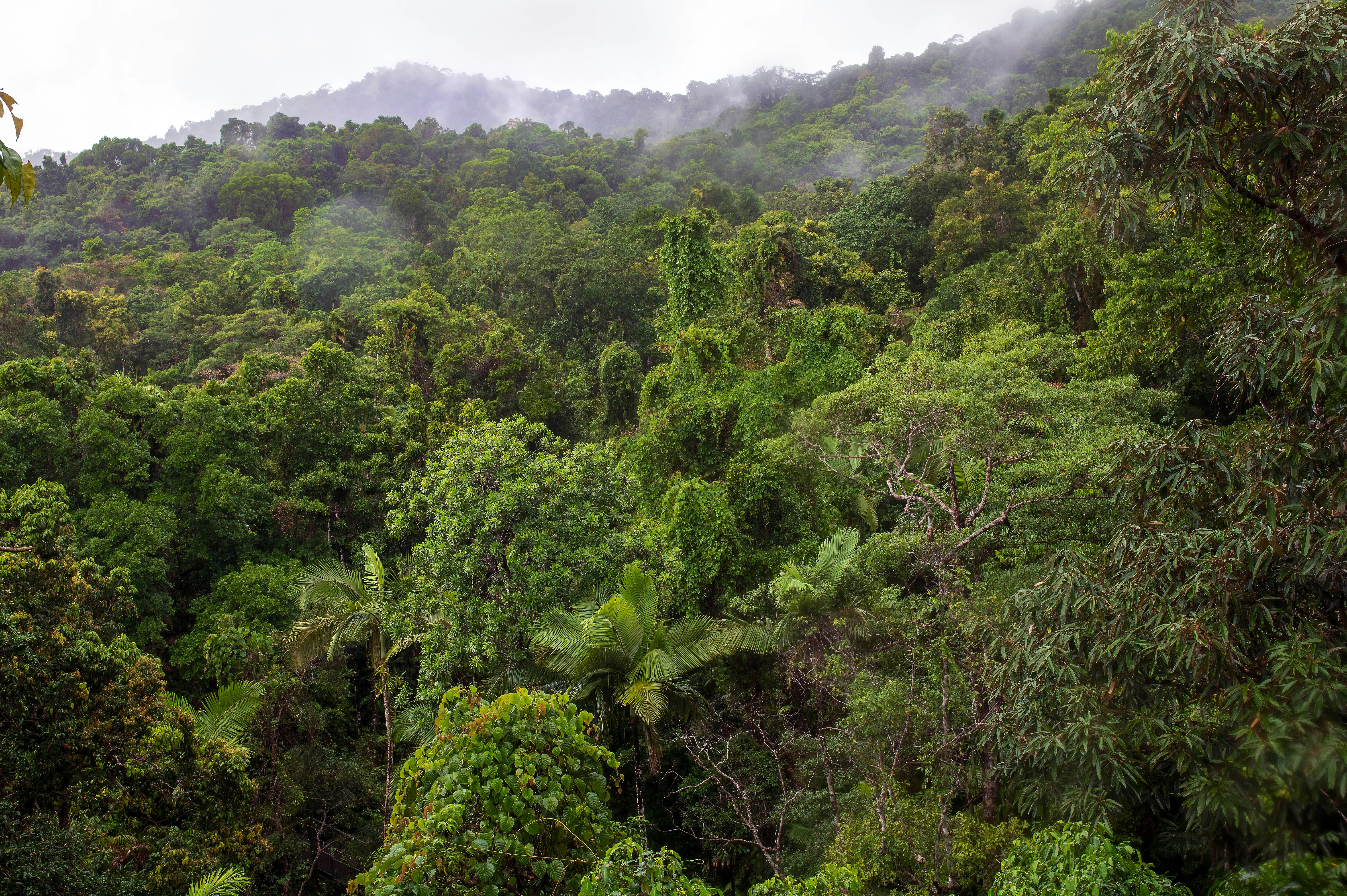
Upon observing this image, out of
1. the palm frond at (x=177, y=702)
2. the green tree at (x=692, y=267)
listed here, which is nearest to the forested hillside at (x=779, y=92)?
the green tree at (x=692, y=267)

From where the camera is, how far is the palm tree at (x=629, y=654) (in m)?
7.52

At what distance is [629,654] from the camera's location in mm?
7758

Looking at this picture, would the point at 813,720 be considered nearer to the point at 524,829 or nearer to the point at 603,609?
the point at 603,609

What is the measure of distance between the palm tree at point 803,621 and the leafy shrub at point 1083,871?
15.8ft

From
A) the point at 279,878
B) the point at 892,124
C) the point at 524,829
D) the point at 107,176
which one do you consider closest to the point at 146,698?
the point at 279,878

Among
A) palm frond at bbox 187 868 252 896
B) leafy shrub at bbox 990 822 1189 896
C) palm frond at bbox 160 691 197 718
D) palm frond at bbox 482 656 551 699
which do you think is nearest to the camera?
leafy shrub at bbox 990 822 1189 896

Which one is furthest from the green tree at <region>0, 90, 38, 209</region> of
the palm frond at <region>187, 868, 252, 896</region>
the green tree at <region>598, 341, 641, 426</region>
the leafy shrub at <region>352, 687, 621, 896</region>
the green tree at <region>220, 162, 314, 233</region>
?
the green tree at <region>220, 162, 314, 233</region>

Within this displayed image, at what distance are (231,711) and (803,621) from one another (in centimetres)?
676

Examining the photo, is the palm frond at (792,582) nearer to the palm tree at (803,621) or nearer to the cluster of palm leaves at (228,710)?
the palm tree at (803,621)

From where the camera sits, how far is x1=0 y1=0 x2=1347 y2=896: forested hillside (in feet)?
11.6

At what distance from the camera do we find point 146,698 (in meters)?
6.85

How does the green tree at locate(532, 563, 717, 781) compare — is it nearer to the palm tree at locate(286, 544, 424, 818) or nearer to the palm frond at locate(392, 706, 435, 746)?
the palm frond at locate(392, 706, 435, 746)

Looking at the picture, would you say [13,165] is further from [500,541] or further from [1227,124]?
[500,541]

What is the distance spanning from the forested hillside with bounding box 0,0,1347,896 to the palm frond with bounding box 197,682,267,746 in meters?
0.06
